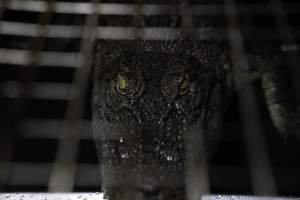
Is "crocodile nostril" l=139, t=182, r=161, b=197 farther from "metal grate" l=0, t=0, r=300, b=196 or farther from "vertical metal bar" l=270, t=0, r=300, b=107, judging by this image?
"vertical metal bar" l=270, t=0, r=300, b=107

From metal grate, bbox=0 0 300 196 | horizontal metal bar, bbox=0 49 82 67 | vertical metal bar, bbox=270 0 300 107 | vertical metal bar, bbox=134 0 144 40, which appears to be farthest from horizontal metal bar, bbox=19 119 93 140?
vertical metal bar, bbox=270 0 300 107

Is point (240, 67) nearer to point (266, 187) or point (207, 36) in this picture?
point (207, 36)

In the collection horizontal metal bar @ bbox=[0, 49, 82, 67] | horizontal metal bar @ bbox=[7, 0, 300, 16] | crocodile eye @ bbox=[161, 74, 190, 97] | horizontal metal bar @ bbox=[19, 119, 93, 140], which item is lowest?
horizontal metal bar @ bbox=[19, 119, 93, 140]

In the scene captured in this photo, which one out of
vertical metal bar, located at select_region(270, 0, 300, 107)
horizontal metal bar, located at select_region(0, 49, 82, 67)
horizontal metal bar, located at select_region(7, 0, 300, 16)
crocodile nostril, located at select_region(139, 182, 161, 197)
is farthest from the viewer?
vertical metal bar, located at select_region(270, 0, 300, 107)

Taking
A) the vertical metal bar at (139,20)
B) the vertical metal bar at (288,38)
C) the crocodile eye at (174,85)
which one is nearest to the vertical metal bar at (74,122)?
the vertical metal bar at (139,20)

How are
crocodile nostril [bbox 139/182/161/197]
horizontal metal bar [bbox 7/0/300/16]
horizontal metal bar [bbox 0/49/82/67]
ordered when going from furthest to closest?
horizontal metal bar [bbox 7/0/300/16] < horizontal metal bar [bbox 0/49/82/67] < crocodile nostril [bbox 139/182/161/197]

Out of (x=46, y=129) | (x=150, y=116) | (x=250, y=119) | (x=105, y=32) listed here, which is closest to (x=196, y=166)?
(x=150, y=116)

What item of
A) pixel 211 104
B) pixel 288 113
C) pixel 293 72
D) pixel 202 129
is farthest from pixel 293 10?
pixel 202 129

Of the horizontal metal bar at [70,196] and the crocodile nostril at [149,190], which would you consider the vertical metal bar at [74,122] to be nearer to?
the horizontal metal bar at [70,196]
